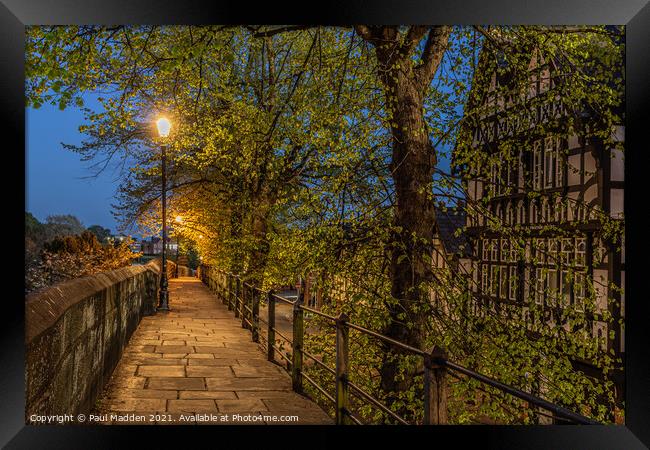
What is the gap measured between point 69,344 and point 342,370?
97.7 inches

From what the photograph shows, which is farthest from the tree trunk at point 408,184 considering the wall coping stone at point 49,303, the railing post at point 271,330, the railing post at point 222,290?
the railing post at point 222,290

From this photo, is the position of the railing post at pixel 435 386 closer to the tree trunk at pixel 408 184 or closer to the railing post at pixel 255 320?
the tree trunk at pixel 408 184

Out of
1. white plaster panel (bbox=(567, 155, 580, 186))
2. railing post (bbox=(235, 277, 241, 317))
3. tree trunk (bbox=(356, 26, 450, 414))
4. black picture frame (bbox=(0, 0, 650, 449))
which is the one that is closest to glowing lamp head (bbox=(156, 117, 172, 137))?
railing post (bbox=(235, 277, 241, 317))

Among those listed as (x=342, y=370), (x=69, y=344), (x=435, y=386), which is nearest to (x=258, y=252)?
(x=342, y=370)

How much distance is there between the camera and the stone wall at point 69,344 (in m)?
3.87

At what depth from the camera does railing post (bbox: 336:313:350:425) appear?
19.5 feet

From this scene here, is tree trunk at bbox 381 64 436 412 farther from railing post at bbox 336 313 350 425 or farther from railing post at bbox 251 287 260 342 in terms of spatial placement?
railing post at bbox 251 287 260 342

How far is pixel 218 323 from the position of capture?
1568 centimetres

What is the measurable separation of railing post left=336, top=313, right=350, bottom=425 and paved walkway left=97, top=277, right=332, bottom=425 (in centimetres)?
49
